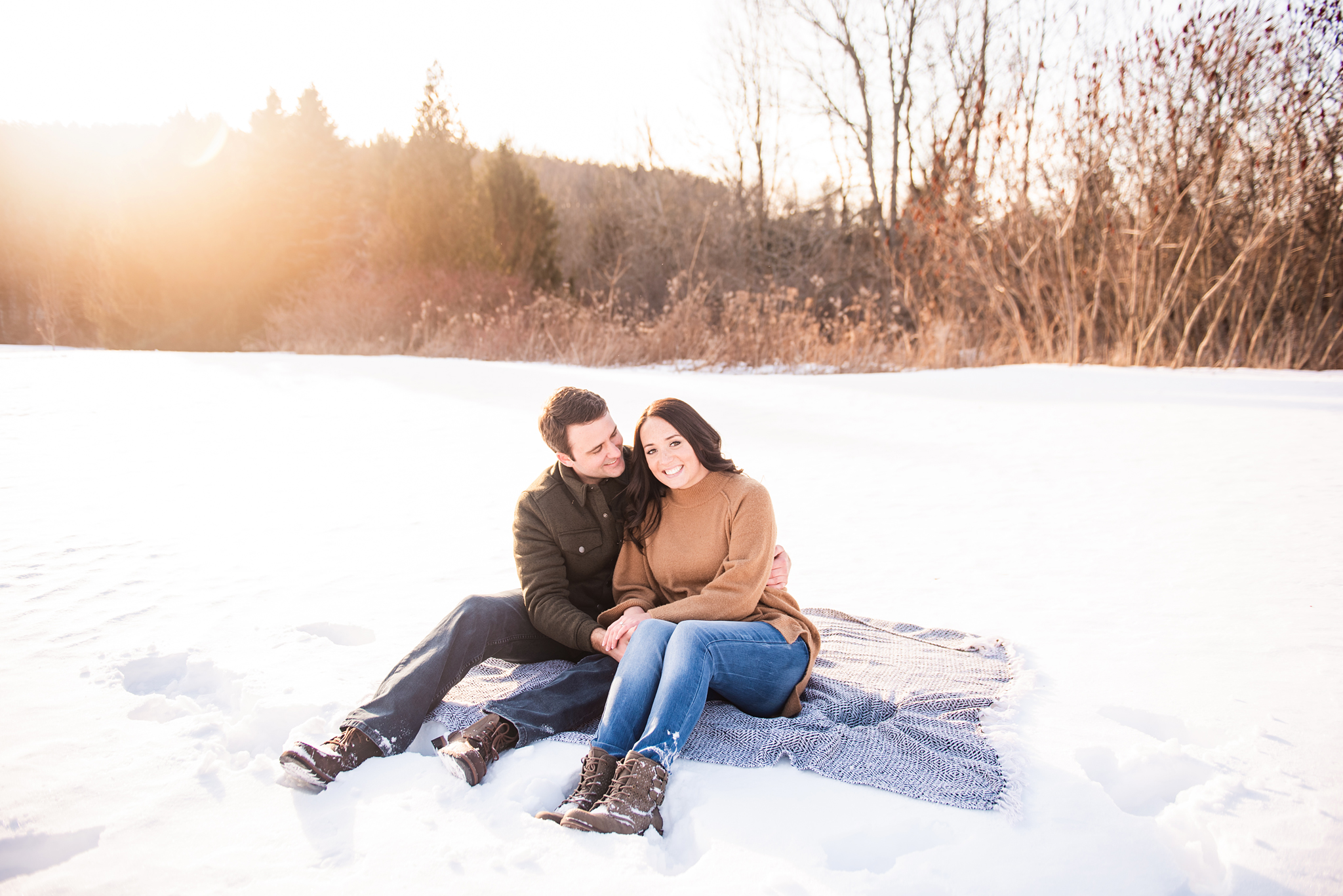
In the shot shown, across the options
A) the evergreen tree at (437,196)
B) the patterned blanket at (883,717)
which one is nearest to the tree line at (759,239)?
the evergreen tree at (437,196)

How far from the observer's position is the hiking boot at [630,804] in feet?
5.26

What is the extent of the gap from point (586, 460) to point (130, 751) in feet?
4.43

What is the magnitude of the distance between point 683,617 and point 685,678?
0.24 m

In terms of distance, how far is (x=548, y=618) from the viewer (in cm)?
227

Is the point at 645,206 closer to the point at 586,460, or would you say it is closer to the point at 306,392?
the point at 306,392

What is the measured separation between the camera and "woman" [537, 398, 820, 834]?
1803 mm

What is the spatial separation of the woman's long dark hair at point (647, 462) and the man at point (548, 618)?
0.08 m

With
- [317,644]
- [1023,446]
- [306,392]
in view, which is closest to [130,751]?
[317,644]

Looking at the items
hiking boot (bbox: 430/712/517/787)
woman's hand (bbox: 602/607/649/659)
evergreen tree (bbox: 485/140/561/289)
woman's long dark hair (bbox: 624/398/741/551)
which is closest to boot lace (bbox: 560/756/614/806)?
hiking boot (bbox: 430/712/517/787)

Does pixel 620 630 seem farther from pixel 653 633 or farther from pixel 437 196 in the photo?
pixel 437 196

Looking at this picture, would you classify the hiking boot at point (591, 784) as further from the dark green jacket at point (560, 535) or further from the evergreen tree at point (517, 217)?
the evergreen tree at point (517, 217)

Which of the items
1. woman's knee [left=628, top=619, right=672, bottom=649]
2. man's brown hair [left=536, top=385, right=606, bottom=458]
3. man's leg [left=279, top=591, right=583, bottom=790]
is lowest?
man's leg [left=279, top=591, right=583, bottom=790]

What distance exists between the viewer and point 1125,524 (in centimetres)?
374

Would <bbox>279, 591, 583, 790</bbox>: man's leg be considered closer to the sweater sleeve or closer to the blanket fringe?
the sweater sleeve
